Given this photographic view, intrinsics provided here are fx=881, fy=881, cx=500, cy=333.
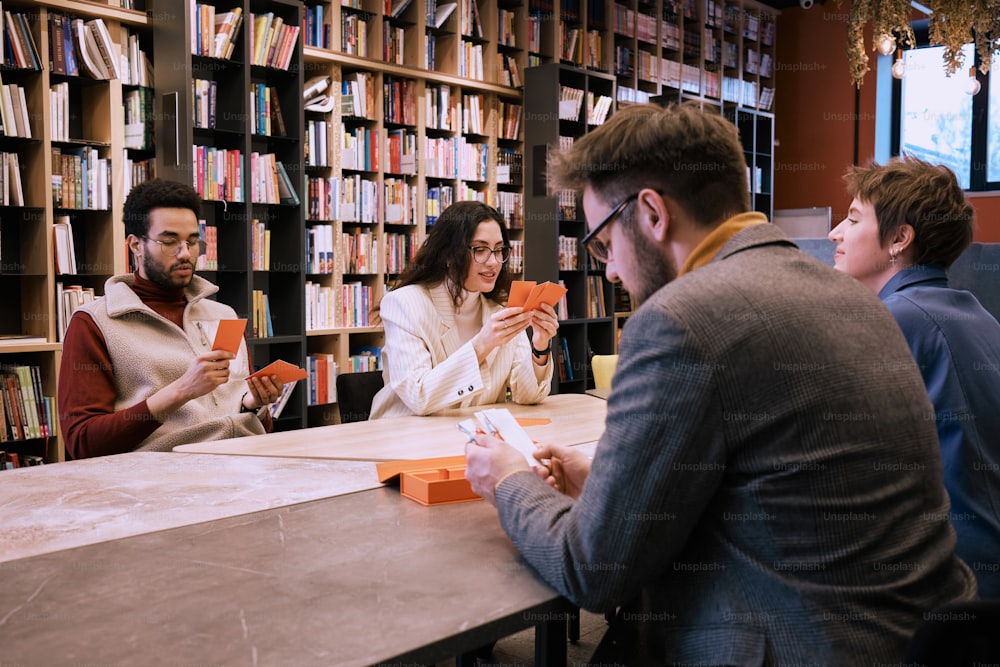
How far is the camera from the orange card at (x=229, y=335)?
8.36 feet

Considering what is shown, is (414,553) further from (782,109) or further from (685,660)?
(782,109)

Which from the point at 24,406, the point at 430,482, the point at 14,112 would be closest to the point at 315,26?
the point at 14,112

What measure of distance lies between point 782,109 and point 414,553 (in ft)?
29.5

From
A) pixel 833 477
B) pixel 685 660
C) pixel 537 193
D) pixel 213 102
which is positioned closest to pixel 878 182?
pixel 833 477

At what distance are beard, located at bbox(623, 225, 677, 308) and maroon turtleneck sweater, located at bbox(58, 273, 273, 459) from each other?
66.9 inches

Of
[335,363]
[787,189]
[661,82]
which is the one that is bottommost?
[335,363]

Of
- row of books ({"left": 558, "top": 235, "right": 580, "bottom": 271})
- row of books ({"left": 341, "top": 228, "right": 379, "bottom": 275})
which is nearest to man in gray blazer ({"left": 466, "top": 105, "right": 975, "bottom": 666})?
row of books ({"left": 341, "top": 228, "right": 379, "bottom": 275})

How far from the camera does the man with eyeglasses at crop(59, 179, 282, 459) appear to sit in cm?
259

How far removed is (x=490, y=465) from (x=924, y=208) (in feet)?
4.61

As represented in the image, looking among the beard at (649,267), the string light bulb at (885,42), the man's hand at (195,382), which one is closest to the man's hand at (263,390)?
the man's hand at (195,382)

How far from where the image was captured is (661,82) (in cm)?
797

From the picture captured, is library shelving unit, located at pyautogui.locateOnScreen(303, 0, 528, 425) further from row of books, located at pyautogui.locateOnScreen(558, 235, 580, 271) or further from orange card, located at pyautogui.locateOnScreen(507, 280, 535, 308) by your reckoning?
orange card, located at pyautogui.locateOnScreen(507, 280, 535, 308)

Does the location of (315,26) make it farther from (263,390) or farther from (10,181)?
(263,390)

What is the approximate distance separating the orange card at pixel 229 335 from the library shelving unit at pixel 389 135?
3008 millimetres
